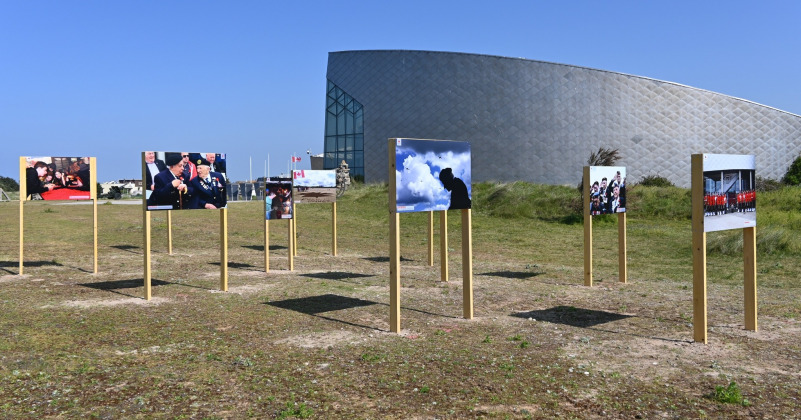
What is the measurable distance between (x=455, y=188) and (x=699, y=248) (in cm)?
364

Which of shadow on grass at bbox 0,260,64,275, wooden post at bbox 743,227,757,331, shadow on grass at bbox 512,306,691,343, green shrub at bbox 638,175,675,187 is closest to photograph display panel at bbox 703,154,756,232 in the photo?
wooden post at bbox 743,227,757,331

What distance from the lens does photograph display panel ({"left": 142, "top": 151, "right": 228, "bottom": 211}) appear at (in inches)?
496

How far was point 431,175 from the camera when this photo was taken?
33.6 feet

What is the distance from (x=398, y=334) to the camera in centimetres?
950

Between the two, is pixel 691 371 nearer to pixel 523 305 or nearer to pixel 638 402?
pixel 638 402

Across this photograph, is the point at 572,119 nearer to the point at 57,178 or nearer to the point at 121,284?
the point at 57,178

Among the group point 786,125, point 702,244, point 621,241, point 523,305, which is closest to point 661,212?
point 621,241

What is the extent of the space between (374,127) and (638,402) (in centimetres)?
5519

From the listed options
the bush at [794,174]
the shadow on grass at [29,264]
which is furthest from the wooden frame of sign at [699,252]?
the bush at [794,174]

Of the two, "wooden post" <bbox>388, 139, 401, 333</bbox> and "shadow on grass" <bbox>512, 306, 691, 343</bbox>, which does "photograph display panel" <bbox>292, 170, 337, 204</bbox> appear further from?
"wooden post" <bbox>388, 139, 401, 333</bbox>

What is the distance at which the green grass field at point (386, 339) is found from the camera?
646cm

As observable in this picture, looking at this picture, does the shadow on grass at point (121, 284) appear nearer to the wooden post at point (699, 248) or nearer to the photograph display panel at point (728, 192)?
the wooden post at point (699, 248)

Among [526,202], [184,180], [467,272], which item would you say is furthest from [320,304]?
[526,202]

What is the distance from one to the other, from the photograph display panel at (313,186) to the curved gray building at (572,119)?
34487 millimetres
